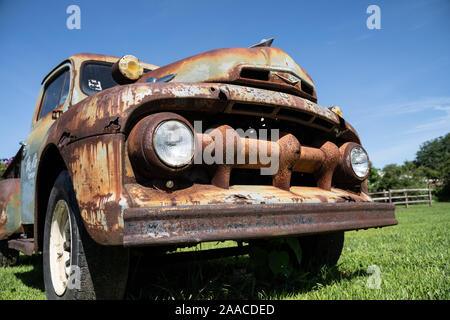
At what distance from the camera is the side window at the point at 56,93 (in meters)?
3.13

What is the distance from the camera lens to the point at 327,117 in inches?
90.0

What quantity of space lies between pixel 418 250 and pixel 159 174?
3186mm

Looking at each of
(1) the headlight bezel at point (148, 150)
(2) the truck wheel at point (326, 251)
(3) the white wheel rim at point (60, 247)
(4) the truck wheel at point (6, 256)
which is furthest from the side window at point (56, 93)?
(2) the truck wheel at point (326, 251)

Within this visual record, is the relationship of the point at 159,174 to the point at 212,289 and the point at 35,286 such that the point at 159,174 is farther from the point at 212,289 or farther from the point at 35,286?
the point at 35,286

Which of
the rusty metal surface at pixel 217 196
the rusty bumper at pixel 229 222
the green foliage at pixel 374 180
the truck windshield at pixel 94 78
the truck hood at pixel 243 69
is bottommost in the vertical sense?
the green foliage at pixel 374 180

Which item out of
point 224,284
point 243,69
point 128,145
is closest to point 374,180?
point 224,284

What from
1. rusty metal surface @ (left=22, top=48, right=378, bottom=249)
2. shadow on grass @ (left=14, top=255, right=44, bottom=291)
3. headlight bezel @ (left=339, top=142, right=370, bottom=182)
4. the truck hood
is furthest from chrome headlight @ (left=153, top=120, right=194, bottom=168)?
shadow on grass @ (left=14, top=255, right=44, bottom=291)

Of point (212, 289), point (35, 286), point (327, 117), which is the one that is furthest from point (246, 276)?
point (35, 286)

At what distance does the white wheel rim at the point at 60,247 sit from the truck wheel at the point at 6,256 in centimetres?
260

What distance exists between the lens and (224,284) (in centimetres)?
232

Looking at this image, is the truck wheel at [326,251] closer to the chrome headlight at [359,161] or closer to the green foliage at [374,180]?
the chrome headlight at [359,161]

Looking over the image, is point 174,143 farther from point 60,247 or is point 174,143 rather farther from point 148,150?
point 60,247

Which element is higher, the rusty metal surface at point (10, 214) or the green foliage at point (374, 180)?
the rusty metal surface at point (10, 214)

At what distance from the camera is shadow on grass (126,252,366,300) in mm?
2160
